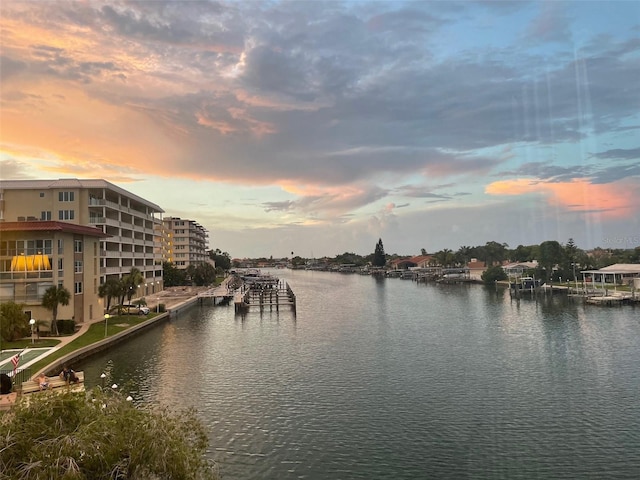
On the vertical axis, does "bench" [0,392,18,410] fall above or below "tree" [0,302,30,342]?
below

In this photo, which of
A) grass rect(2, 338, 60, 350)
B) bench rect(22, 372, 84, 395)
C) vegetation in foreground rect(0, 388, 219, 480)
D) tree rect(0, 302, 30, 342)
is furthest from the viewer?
grass rect(2, 338, 60, 350)

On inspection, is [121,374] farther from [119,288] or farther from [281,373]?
[119,288]

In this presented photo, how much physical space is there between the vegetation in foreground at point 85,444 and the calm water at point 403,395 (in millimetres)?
7564

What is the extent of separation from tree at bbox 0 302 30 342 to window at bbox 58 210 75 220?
72.1 ft

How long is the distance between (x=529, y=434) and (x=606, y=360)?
16907mm

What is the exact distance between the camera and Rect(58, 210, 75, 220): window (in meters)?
55.3

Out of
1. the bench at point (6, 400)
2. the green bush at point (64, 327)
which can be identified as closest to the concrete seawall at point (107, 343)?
the green bush at point (64, 327)

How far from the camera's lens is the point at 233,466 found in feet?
58.3

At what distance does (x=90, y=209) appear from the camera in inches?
2266

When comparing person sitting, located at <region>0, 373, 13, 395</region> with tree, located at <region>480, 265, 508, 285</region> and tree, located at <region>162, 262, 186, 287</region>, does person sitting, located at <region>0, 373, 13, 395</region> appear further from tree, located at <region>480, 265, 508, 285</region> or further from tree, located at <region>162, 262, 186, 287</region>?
tree, located at <region>480, 265, 508, 285</region>

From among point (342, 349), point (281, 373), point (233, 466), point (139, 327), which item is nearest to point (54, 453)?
point (233, 466)

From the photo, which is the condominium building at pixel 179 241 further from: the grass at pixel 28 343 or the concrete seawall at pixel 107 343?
the grass at pixel 28 343

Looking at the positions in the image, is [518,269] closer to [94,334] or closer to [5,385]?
[94,334]

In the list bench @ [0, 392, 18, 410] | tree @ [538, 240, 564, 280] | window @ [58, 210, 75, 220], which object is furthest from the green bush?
tree @ [538, 240, 564, 280]
